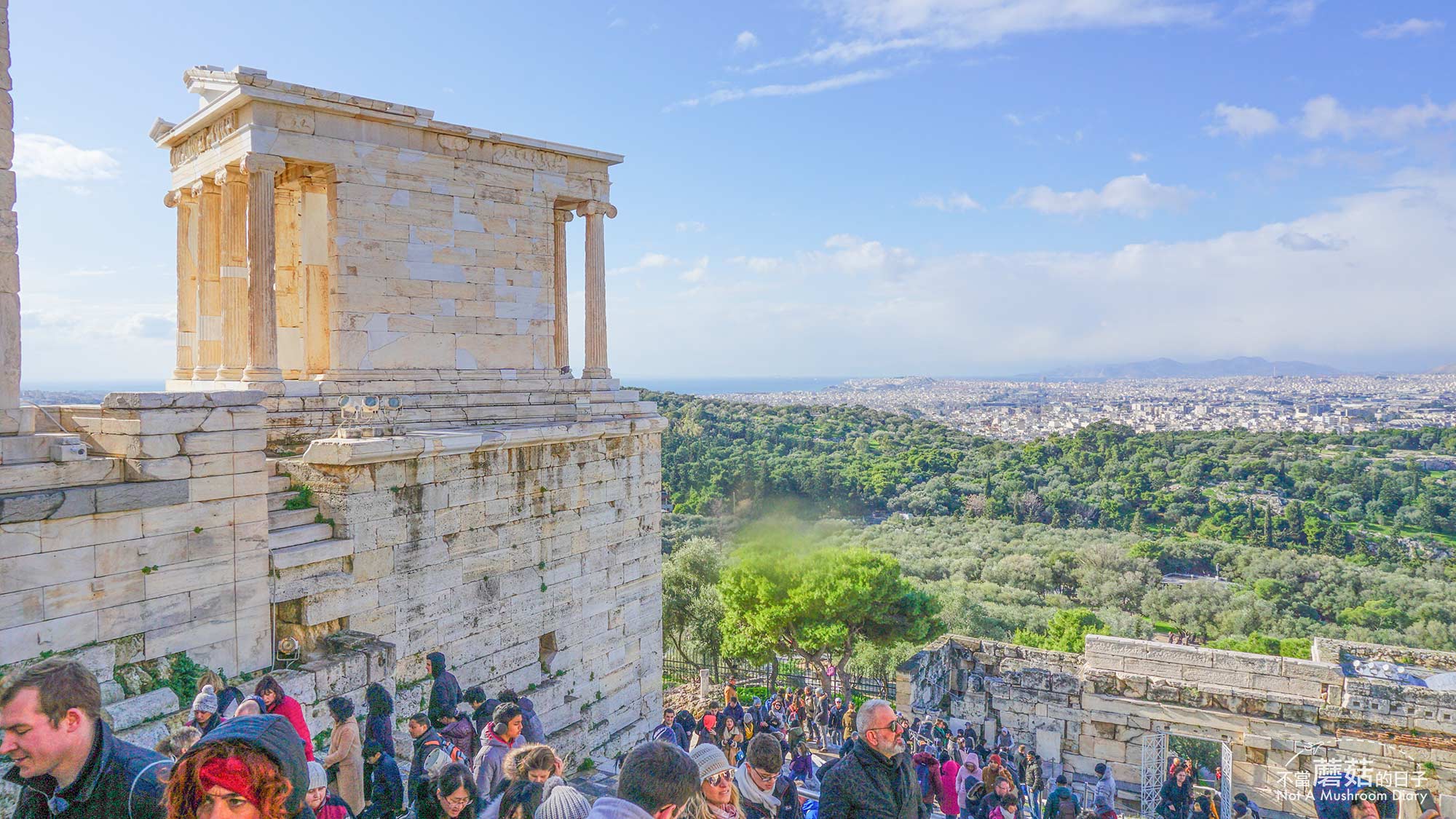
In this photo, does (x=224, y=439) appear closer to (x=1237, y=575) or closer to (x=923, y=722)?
(x=923, y=722)

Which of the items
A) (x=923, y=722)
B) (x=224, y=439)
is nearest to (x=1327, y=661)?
(x=923, y=722)

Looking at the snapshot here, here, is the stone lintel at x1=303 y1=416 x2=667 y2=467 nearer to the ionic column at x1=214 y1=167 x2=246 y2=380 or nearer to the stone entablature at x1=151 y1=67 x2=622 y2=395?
the stone entablature at x1=151 y1=67 x2=622 y2=395

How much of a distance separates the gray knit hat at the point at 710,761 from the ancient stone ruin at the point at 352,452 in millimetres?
4882

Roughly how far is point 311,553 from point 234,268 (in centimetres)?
475

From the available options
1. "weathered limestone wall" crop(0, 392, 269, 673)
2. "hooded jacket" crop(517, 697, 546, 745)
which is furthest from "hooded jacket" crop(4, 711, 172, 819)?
"weathered limestone wall" crop(0, 392, 269, 673)

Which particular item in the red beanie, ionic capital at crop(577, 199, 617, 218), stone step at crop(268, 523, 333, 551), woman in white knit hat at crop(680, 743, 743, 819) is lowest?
woman in white knit hat at crop(680, 743, 743, 819)

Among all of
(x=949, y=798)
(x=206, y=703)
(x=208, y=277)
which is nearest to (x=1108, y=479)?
(x=949, y=798)

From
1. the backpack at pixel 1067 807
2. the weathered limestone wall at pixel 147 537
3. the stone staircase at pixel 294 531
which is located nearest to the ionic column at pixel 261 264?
the stone staircase at pixel 294 531

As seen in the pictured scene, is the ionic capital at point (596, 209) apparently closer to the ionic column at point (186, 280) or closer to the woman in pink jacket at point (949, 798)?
the ionic column at point (186, 280)

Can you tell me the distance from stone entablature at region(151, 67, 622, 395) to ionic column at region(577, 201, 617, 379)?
0.29 metres

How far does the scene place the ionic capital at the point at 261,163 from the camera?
32.5 ft

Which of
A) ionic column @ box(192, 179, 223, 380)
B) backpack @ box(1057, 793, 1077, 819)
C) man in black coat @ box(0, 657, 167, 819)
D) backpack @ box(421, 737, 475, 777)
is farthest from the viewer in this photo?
ionic column @ box(192, 179, 223, 380)

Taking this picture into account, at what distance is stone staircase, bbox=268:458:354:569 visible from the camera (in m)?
7.93

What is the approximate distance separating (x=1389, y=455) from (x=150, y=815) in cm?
7480
